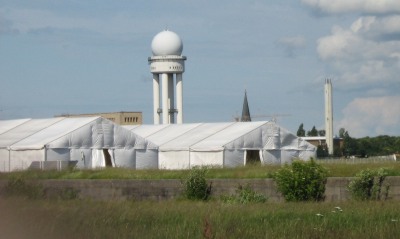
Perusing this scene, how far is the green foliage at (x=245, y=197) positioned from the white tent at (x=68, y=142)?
23.6 meters

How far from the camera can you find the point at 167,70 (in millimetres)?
90000

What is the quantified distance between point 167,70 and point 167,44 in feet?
9.25

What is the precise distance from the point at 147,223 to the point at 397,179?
574 inches

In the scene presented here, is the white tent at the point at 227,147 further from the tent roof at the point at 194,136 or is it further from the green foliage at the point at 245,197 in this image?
the green foliage at the point at 245,197


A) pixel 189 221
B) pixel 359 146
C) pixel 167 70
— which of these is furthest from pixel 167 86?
pixel 189 221

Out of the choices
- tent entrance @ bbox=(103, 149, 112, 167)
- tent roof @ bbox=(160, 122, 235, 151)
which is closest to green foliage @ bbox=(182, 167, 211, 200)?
tent entrance @ bbox=(103, 149, 112, 167)

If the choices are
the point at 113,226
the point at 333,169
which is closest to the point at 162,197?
the point at 333,169

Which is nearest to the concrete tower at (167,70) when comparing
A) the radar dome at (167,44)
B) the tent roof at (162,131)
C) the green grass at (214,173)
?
the radar dome at (167,44)

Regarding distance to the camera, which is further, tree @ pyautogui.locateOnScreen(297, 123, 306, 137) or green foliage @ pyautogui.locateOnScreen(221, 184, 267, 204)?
tree @ pyautogui.locateOnScreen(297, 123, 306, 137)

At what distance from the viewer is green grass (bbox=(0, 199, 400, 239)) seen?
12.5 meters

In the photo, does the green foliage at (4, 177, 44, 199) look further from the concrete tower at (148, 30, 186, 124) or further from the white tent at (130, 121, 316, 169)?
the concrete tower at (148, 30, 186, 124)

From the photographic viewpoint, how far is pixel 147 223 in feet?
60.8

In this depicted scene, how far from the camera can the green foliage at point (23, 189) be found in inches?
598

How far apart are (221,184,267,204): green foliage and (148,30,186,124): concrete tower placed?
59176 millimetres
